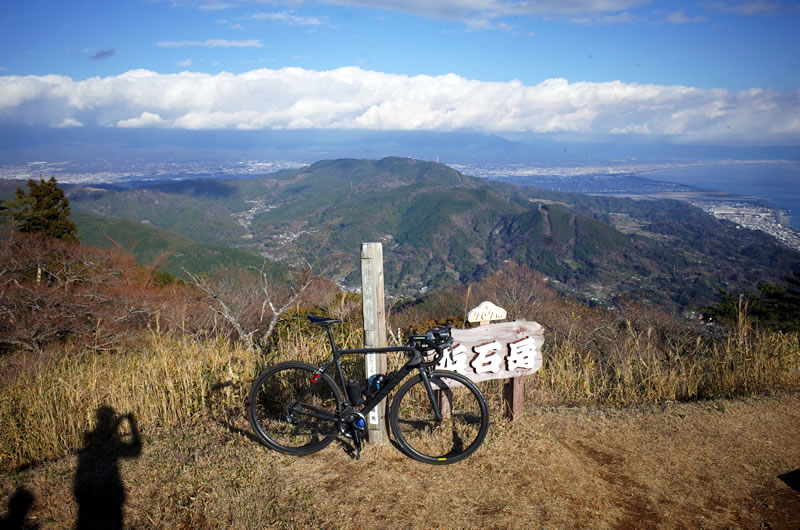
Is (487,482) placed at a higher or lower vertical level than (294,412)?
lower

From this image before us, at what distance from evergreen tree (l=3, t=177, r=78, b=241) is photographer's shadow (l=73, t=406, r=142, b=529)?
15.3 metres

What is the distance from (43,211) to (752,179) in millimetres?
149426

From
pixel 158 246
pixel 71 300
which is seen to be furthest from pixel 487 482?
pixel 158 246

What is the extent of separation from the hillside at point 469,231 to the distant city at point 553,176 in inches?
246

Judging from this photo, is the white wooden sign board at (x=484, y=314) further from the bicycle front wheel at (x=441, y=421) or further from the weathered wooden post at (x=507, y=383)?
the bicycle front wheel at (x=441, y=421)

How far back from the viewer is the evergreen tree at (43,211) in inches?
637

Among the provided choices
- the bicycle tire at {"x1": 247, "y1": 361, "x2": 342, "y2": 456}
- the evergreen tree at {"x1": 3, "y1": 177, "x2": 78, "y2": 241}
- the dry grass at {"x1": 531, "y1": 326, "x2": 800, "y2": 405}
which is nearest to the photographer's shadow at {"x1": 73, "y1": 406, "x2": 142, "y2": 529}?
the bicycle tire at {"x1": 247, "y1": 361, "x2": 342, "y2": 456}

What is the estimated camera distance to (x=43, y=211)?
17094 millimetres

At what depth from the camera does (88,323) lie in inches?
477

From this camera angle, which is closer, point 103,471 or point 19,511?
point 19,511

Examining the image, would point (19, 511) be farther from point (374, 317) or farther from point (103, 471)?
point (374, 317)

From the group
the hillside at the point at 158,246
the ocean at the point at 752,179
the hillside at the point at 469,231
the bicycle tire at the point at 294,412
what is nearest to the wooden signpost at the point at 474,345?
the bicycle tire at the point at 294,412

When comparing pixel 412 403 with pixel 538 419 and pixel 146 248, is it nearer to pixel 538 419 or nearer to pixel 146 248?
pixel 538 419

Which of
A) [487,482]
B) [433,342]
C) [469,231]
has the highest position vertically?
[433,342]
